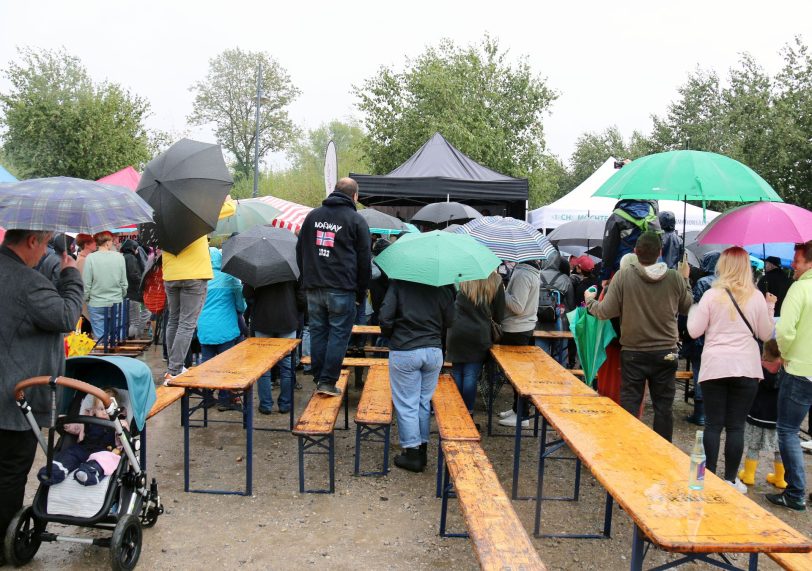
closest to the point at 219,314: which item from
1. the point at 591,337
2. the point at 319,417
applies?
the point at 319,417

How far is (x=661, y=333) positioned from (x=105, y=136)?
2593cm

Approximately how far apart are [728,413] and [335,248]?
124 inches

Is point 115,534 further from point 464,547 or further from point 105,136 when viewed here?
point 105,136

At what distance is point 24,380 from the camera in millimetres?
3316

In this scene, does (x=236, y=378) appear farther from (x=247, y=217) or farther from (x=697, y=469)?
(x=247, y=217)

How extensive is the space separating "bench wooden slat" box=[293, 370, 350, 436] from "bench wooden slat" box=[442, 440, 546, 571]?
2.98 ft

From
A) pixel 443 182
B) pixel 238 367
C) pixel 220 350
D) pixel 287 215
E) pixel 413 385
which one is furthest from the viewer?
pixel 287 215

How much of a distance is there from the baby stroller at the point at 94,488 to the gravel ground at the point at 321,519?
0.76 ft

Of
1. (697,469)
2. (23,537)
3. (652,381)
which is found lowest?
(23,537)

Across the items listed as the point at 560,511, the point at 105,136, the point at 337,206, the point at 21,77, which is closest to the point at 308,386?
the point at 337,206

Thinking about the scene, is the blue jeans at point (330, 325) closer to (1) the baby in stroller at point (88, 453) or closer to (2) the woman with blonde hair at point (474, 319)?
(2) the woman with blonde hair at point (474, 319)

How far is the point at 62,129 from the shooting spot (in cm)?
2573

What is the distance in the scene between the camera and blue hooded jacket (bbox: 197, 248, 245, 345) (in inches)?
265

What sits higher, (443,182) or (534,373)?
(443,182)
